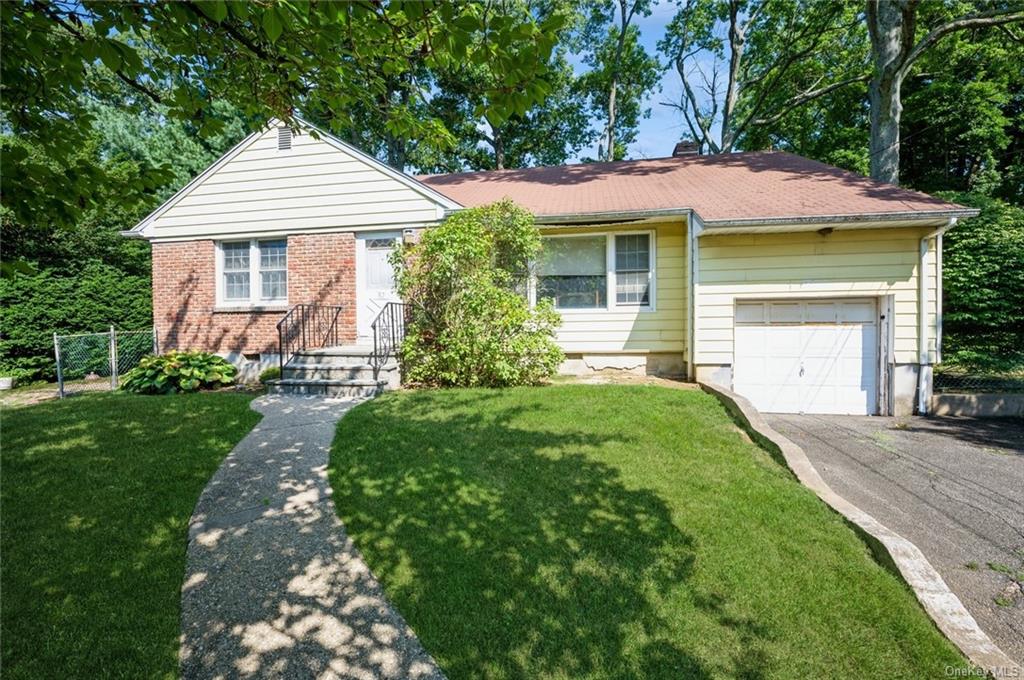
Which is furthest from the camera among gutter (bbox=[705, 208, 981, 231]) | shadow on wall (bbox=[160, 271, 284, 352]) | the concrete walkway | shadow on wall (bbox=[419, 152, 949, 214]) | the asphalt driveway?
shadow on wall (bbox=[160, 271, 284, 352])

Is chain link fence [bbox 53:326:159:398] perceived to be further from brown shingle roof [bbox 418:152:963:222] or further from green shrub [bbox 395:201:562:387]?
brown shingle roof [bbox 418:152:963:222]

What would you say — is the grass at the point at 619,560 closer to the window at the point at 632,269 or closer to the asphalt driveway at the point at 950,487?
the asphalt driveway at the point at 950,487

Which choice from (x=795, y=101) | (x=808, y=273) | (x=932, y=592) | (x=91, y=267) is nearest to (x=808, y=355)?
(x=808, y=273)

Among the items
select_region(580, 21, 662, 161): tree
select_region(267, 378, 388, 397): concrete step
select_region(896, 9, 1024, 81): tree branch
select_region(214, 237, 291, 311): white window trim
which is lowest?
select_region(267, 378, 388, 397): concrete step

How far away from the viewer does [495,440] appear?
5.34 m

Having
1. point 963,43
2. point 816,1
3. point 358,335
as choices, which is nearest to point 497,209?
point 358,335

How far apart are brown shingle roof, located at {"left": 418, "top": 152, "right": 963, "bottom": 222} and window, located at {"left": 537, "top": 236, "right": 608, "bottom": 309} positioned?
74cm

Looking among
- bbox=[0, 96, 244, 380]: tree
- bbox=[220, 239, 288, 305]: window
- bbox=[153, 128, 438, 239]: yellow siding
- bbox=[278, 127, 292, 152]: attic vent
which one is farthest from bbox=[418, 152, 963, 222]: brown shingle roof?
bbox=[0, 96, 244, 380]: tree

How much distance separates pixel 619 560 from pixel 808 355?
23.4 feet

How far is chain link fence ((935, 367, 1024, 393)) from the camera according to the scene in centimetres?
845

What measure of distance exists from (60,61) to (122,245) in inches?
663

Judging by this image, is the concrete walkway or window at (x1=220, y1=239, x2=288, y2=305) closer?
the concrete walkway

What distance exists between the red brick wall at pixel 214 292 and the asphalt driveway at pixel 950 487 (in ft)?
29.0

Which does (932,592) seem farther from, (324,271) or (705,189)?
(324,271)
